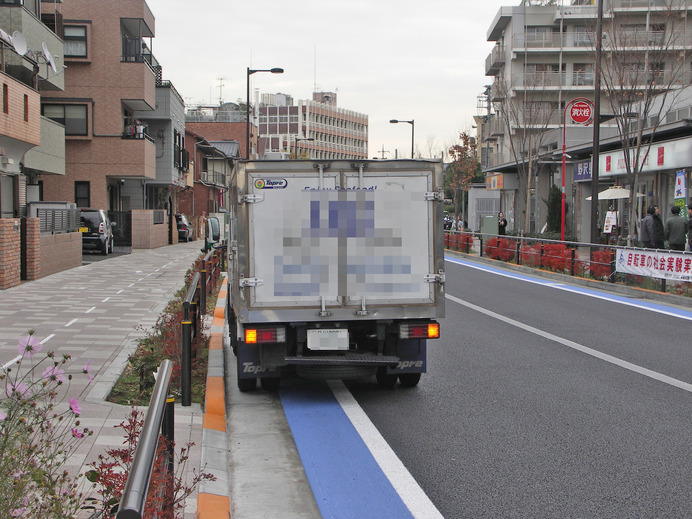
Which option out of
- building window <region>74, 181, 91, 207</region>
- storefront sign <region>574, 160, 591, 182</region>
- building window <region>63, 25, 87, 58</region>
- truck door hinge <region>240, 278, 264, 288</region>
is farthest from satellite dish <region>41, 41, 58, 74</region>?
storefront sign <region>574, 160, 591, 182</region>

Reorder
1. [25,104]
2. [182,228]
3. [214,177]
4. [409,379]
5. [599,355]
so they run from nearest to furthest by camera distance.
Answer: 1. [409,379]
2. [599,355]
3. [25,104]
4. [182,228]
5. [214,177]

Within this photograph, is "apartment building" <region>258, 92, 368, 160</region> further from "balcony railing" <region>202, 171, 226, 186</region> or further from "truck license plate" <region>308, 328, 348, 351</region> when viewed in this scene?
"truck license plate" <region>308, 328, 348, 351</region>

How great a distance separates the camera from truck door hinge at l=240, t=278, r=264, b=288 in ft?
25.1

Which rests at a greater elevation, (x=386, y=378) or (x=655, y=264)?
(x=655, y=264)

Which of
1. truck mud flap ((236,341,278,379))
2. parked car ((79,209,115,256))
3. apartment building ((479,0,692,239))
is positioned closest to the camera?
truck mud flap ((236,341,278,379))

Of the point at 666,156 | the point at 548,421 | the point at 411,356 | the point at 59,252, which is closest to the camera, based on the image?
the point at 548,421

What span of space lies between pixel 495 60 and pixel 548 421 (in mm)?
62968

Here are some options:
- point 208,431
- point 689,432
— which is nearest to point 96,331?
point 208,431

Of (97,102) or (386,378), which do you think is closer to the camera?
(386,378)

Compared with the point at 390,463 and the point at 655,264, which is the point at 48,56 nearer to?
the point at 655,264

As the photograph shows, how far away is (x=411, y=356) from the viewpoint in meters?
8.51

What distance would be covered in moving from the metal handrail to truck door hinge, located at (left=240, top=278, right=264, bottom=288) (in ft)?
13.2

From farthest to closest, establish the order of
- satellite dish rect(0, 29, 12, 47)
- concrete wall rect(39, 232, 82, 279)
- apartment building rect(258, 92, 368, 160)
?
1. apartment building rect(258, 92, 368, 160)
2. satellite dish rect(0, 29, 12, 47)
3. concrete wall rect(39, 232, 82, 279)

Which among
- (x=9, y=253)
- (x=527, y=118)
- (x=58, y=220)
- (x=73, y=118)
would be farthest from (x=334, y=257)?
(x=527, y=118)
